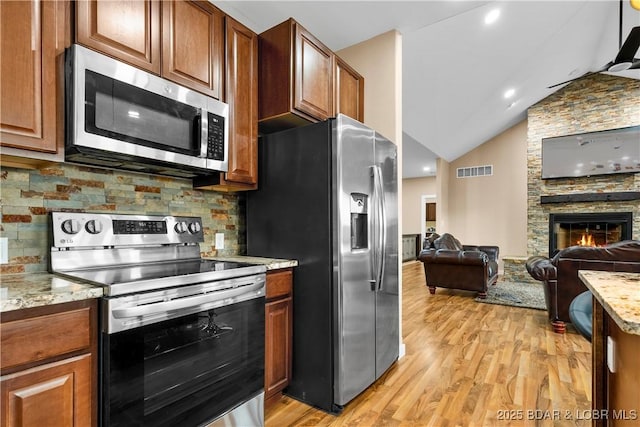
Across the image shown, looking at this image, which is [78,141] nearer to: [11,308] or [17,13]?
[17,13]

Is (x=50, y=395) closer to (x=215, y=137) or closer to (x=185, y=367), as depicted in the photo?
(x=185, y=367)

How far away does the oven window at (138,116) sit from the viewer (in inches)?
58.2

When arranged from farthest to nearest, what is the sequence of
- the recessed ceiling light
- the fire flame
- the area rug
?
the fire flame
the area rug
the recessed ceiling light

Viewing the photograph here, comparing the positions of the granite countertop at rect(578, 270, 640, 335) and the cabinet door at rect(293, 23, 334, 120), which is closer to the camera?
the granite countertop at rect(578, 270, 640, 335)

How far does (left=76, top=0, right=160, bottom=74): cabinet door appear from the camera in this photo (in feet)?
4.81

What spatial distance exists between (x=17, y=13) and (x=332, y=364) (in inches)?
88.4

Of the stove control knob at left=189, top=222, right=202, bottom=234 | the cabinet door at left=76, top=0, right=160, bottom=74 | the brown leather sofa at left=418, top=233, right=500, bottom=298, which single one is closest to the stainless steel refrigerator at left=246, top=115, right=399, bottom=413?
the stove control knob at left=189, top=222, right=202, bottom=234

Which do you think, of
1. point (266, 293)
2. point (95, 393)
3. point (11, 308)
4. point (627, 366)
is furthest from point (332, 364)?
point (11, 308)

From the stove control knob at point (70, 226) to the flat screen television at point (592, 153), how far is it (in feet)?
27.2

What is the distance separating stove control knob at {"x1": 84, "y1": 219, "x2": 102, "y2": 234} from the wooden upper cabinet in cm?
122

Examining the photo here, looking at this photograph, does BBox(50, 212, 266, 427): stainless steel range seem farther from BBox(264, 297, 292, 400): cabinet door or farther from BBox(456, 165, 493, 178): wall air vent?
BBox(456, 165, 493, 178): wall air vent

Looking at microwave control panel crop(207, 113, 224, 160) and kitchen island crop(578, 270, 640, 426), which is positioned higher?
microwave control panel crop(207, 113, 224, 160)

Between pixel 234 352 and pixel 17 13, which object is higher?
pixel 17 13

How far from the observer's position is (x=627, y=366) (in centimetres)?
102
